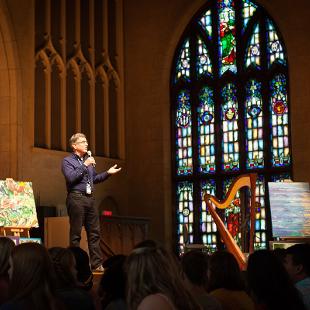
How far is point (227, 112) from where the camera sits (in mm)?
12906

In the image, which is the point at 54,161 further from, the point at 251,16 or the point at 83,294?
the point at 83,294

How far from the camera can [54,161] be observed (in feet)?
39.3

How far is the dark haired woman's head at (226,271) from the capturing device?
4.18 meters

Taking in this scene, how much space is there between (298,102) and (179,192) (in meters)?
2.53

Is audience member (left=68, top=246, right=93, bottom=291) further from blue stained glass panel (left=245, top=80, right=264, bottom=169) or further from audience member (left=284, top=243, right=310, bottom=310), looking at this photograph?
blue stained glass panel (left=245, top=80, right=264, bottom=169)

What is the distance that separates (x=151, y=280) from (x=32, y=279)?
17.9 inches

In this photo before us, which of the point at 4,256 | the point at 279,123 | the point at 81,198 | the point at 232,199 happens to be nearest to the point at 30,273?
the point at 4,256

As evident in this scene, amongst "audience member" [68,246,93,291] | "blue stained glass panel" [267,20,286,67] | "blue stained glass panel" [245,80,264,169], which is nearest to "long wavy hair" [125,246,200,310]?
"audience member" [68,246,93,291]

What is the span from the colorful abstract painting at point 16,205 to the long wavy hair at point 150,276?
17.5ft

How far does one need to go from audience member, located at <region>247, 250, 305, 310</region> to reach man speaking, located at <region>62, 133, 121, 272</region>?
4388 millimetres

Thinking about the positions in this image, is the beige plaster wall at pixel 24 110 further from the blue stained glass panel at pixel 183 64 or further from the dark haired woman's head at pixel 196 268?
the dark haired woman's head at pixel 196 268

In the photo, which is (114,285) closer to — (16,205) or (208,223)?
(16,205)

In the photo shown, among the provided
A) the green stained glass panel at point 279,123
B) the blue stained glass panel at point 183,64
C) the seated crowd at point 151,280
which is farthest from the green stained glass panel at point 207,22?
the seated crowd at point 151,280

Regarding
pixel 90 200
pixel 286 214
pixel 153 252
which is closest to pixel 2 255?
pixel 153 252
